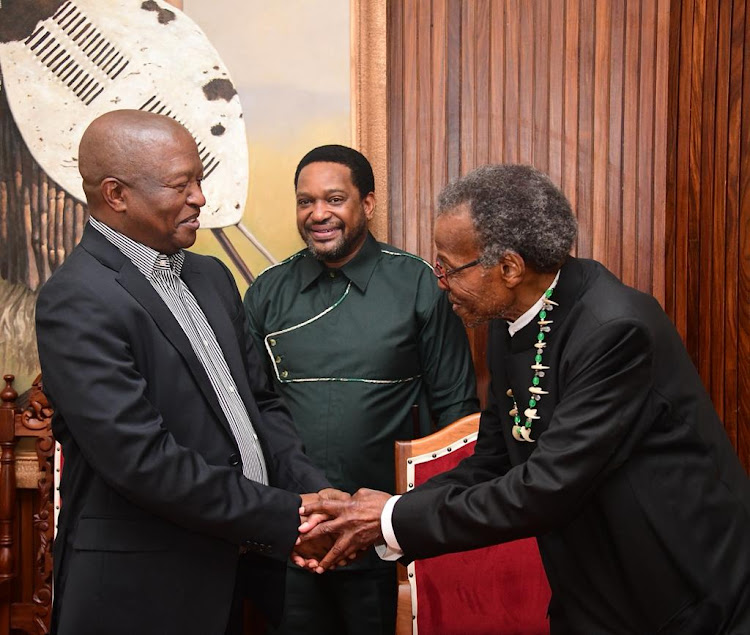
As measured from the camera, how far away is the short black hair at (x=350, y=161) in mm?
2883

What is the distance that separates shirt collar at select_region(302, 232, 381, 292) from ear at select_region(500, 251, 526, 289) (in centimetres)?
108

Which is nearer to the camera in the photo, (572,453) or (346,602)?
(572,453)

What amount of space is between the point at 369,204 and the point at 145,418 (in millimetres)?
1438

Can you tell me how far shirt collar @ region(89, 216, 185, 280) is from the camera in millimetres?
1873

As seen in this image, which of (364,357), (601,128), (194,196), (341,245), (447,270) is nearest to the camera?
(447,270)

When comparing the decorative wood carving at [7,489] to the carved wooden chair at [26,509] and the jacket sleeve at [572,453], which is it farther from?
the jacket sleeve at [572,453]

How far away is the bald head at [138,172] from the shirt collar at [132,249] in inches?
0.5

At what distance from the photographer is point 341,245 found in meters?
2.83

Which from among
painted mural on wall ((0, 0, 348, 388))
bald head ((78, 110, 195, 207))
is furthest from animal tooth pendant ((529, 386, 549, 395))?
painted mural on wall ((0, 0, 348, 388))

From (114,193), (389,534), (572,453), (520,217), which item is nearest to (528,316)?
(520,217)

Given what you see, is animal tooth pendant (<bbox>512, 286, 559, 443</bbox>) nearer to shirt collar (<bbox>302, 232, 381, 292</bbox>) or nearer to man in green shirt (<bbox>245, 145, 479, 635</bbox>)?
man in green shirt (<bbox>245, 145, 479, 635</bbox>)

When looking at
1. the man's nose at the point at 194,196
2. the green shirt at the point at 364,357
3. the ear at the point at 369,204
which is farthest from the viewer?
the ear at the point at 369,204

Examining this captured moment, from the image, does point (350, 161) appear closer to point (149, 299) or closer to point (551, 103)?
point (551, 103)

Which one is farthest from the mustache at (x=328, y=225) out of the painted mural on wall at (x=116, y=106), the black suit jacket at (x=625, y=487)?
the black suit jacket at (x=625, y=487)
